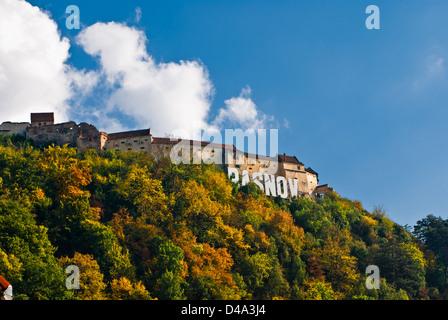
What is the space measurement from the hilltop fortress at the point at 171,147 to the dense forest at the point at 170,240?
304 cm

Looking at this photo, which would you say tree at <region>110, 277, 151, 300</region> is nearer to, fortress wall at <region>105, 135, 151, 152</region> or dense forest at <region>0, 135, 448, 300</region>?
dense forest at <region>0, 135, 448, 300</region>

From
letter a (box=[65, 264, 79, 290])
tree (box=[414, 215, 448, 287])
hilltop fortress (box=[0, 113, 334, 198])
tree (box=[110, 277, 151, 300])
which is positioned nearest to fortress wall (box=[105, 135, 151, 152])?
hilltop fortress (box=[0, 113, 334, 198])

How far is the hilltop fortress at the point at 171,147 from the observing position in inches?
3428

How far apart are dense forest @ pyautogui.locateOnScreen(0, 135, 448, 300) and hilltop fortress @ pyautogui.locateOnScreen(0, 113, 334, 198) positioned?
3044mm

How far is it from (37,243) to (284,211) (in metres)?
40.4

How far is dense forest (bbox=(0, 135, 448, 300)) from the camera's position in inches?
2151

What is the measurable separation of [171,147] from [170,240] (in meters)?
27.0

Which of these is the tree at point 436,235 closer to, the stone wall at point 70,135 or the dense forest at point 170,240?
the dense forest at point 170,240

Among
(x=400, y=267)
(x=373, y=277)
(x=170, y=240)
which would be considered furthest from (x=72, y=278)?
(x=400, y=267)

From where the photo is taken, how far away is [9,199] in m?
60.2

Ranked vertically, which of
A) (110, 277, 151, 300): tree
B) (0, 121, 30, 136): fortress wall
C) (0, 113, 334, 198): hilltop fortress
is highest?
(0, 121, 30, 136): fortress wall

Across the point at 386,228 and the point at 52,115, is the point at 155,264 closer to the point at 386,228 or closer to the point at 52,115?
the point at 52,115

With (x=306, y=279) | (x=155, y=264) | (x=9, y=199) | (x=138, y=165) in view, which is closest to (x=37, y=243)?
(x=9, y=199)
